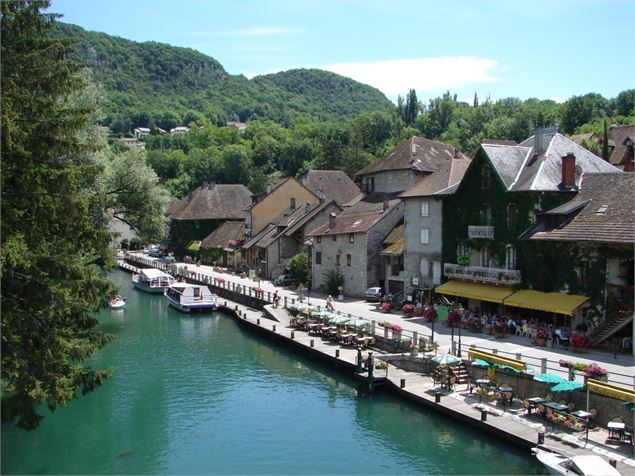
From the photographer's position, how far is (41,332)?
19.5 metres

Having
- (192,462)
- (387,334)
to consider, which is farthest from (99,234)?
(387,334)

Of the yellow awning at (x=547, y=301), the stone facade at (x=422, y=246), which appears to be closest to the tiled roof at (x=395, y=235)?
the stone facade at (x=422, y=246)

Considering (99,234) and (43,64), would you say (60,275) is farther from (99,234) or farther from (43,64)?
(43,64)

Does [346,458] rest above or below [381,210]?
below

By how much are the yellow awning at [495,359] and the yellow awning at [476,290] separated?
886 cm

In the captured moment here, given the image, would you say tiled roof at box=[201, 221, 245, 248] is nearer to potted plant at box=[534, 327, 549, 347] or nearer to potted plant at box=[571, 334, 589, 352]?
potted plant at box=[534, 327, 549, 347]

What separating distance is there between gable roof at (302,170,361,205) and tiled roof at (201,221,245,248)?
10.5 meters

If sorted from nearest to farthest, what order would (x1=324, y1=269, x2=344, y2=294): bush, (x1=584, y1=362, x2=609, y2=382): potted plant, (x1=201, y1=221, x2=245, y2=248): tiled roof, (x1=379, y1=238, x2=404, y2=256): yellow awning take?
(x1=584, y1=362, x2=609, y2=382): potted plant < (x1=379, y1=238, x2=404, y2=256): yellow awning < (x1=324, y1=269, x2=344, y2=294): bush < (x1=201, y1=221, x2=245, y2=248): tiled roof

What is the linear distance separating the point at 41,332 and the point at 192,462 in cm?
742

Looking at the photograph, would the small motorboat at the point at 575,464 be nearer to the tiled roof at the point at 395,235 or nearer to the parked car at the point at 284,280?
the tiled roof at the point at 395,235

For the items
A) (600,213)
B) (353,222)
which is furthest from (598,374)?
(353,222)

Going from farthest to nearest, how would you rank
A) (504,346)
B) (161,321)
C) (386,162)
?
(386,162)
(161,321)
(504,346)

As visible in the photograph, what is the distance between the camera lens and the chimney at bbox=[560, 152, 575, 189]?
123 feet

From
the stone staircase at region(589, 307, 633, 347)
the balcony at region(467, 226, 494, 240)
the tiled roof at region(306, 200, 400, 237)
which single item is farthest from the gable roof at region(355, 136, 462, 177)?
the stone staircase at region(589, 307, 633, 347)
